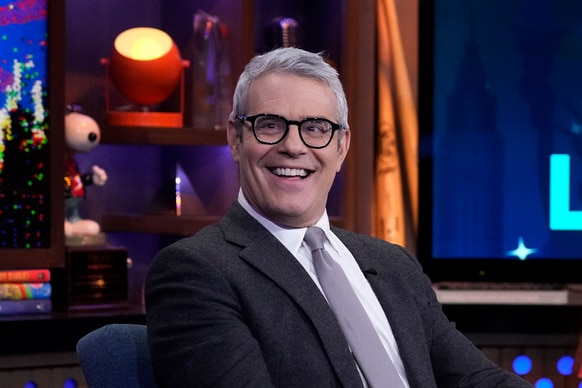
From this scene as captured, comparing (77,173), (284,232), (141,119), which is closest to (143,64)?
(141,119)

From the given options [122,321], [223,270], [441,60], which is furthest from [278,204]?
[441,60]

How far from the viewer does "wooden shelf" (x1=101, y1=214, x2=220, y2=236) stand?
11.0ft

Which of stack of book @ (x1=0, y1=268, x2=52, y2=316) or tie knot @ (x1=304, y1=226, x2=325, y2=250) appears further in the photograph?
stack of book @ (x1=0, y1=268, x2=52, y2=316)

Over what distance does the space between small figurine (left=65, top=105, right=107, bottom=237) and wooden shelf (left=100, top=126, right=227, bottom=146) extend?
0.05 m

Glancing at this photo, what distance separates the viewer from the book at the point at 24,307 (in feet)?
10.0

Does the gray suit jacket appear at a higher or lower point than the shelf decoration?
lower

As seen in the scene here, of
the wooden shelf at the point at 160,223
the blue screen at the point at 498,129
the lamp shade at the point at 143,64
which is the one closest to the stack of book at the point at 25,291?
the wooden shelf at the point at 160,223

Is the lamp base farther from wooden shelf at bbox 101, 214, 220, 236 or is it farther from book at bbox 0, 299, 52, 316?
book at bbox 0, 299, 52, 316

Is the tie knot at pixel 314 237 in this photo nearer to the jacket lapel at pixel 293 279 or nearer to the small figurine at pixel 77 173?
the jacket lapel at pixel 293 279

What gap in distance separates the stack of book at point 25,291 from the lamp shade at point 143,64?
2.17ft

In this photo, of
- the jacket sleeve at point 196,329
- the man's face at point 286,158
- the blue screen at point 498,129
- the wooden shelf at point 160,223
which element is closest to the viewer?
the jacket sleeve at point 196,329

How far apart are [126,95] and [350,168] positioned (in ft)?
2.52

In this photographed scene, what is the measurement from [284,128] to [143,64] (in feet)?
5.16

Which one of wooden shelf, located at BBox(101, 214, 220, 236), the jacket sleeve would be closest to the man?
the jacket sleeve
